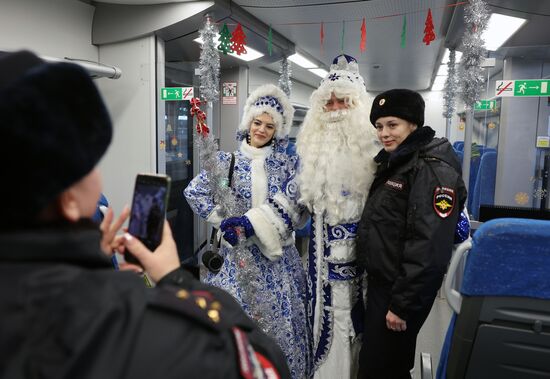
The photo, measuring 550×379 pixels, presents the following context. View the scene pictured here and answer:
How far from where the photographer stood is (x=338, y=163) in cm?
212

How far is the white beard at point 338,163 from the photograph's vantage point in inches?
81.0

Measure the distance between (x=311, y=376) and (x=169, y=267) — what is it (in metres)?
1.88

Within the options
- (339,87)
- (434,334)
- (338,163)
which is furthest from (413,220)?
(434,334)

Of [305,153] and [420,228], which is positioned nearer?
[420,228]

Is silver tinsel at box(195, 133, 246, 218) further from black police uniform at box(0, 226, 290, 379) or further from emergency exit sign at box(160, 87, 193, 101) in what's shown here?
black police uniform at box(0, 226, 290, 379)

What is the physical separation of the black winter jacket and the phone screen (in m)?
1.16

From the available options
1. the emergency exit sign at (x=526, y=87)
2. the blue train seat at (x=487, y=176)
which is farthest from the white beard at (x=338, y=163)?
the blue train seat at (x=487, y=176)

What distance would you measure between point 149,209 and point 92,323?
421mm

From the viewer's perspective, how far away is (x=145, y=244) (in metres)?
0.90

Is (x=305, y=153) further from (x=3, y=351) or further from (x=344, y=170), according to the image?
(x=3, y=351)

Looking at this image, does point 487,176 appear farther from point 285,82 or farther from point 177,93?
point 177,93

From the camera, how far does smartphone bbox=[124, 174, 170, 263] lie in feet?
2.96

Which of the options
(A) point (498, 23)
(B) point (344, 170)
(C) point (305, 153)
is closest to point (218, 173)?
(C) point (305, 153)

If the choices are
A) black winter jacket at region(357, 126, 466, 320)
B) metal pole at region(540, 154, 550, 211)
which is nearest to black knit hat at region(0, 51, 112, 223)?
black winter jacket at region(357, 126, 466, 320)
